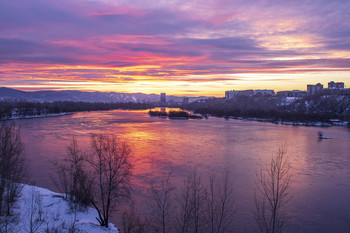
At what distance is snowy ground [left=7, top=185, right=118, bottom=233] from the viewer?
12.6 ft

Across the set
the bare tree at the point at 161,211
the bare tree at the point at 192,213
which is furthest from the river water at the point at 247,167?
the bare tree at the point at 192,213

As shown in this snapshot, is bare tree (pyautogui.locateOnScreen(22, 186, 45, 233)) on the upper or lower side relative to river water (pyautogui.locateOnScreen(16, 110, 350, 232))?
upper

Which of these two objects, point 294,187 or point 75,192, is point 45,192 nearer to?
point 75,192

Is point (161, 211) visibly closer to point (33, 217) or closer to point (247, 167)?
point (33, 217)

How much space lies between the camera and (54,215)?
438 cm

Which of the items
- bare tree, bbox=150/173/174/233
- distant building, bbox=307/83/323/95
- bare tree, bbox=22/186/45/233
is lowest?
bare tree, bbox=150/173/174/233

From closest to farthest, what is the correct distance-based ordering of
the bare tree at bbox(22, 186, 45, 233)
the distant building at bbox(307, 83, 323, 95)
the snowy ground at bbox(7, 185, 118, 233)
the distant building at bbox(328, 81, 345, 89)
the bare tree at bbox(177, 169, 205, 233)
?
the bare tree at bbox(177, 169, 205, 233)
the bare tree at bbox(22, 186, 45, 233)
the snowy ground at bbox(7, 185, 118, 233)
the distant building at bbox(328, 81, 345, 89)
the distant building at bbox(307, 83, 323, 95)

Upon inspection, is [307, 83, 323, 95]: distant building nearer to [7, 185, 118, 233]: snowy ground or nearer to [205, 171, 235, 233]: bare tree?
[205, 171, 235, 233]: bare tree

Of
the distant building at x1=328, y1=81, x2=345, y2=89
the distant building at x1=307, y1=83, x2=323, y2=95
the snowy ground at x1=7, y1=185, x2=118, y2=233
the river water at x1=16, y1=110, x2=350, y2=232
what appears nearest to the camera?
the snowy ground at x1=7, y1=185, x2=118, y2=233

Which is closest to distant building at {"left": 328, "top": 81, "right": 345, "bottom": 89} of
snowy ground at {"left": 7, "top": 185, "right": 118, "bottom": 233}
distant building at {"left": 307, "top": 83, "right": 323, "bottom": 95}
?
distant building at {"left": 307, "top": 83, "right": 323, "bottom": 95}

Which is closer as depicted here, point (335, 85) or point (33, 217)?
point (33, 217)

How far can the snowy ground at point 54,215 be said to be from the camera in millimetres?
3836

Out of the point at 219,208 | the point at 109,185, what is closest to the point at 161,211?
the point at 219,208

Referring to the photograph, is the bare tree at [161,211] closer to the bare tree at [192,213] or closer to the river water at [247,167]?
the bare tree at [192,213]
